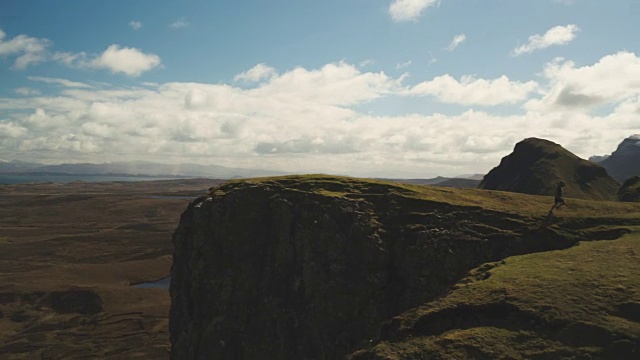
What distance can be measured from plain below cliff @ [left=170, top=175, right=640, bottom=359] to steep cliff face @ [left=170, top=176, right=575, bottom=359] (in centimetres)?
14

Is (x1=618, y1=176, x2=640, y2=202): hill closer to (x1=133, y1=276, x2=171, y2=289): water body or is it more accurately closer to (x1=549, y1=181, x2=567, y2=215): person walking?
(x1=549, y1=181, x2=567, y2=215): person walking

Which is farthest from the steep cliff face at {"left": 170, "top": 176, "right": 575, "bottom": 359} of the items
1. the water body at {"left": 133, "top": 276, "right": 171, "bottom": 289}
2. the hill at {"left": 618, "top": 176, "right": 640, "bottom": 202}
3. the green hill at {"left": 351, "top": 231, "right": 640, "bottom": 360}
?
the water body at {"left": 133, "top": 276, "right": 171, "bottom": 289}

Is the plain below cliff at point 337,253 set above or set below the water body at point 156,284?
above

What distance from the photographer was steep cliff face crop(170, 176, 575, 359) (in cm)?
4962

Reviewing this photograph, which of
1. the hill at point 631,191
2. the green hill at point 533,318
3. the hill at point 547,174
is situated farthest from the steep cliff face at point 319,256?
the hill at point 547,174

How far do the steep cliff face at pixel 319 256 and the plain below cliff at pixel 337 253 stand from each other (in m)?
0.14

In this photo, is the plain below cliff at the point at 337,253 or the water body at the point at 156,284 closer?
the plain below cliff at the point at 337,253

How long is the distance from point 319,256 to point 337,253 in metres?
2.51

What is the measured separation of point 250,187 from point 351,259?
1991 centimetres

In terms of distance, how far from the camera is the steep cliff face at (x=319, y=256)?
4962 cm

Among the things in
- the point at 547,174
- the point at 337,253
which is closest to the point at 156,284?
the point at 337,253

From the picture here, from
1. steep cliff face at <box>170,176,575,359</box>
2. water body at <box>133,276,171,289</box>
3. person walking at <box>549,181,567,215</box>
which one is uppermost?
person walking at <box>549,181,567,215</box>

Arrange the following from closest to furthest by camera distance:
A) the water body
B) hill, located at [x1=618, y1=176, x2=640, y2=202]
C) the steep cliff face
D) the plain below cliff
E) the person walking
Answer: the plain below cliff
the steep cliff face
the person walking
hill, located at [x1=618, y1=176, x2=640, y2=202]
the water body

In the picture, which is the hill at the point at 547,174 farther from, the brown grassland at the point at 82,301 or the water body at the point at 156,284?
the brown grassland at the point at 82,301
